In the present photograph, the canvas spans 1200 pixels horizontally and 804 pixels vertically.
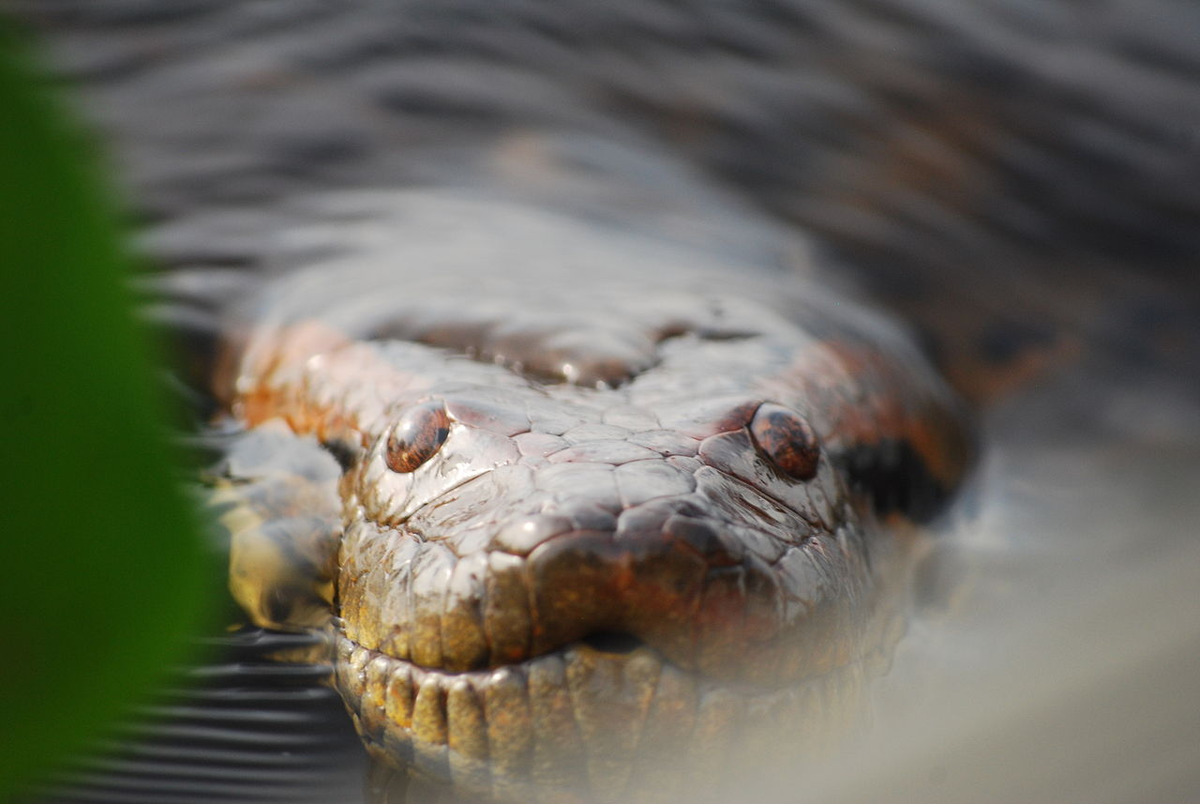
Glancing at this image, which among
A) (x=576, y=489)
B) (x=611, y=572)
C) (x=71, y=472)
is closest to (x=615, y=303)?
(x=576, y=489)

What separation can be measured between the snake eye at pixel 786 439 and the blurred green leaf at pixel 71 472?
66.6 inches

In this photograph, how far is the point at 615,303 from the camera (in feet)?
9.64

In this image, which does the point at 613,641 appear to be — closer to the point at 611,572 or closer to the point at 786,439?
the point at 611,572

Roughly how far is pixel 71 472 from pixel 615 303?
8.00 ft

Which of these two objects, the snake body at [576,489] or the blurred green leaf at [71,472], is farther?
the snake body at [576,489]

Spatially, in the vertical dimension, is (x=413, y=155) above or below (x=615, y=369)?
above

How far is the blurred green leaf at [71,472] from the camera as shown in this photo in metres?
0.45

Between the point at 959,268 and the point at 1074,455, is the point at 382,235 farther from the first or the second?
the point at 1074,455

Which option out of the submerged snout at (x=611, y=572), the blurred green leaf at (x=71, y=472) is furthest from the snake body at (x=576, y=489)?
the blurred green leaf at (x=71, y=472)

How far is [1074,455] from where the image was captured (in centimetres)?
337

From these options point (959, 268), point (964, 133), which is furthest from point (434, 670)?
point (964, 133)

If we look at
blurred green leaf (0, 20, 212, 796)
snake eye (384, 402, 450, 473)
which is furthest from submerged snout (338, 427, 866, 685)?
blurred green leaf (0, 20, 212, 796)

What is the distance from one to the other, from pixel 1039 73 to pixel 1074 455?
1652 mm

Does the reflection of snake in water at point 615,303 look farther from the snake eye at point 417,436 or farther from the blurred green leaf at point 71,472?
the blurred green leaf at point 71,472
